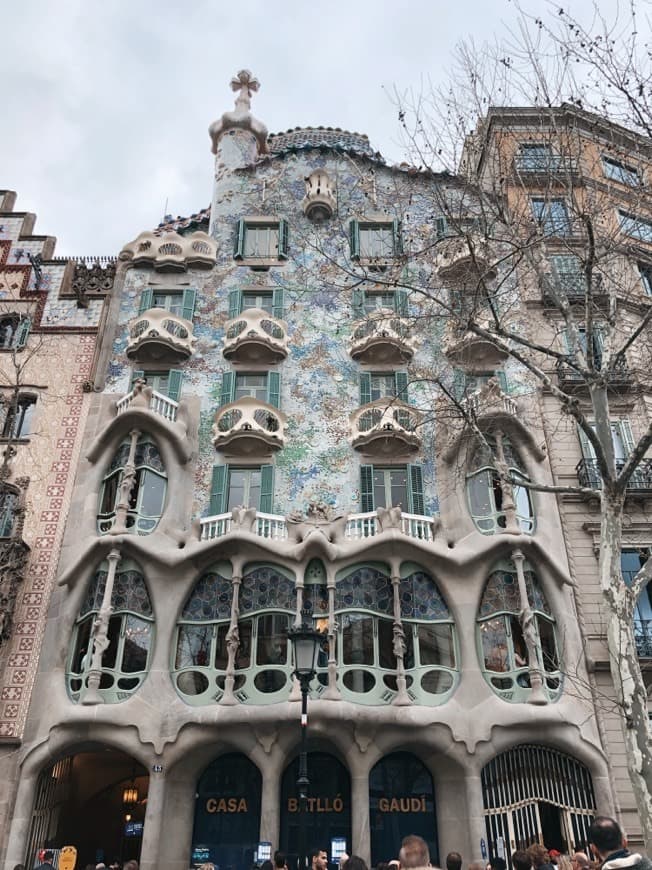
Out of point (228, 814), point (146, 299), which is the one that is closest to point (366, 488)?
point (228, 814)

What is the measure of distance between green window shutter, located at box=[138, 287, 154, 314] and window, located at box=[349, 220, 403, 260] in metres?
6.82

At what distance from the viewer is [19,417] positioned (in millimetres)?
22172

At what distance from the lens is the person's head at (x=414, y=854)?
4969 mm

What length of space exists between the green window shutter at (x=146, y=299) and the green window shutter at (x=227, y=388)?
3915mm

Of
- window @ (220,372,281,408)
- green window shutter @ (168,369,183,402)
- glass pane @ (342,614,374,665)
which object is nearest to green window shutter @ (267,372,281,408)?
window @ (220,372,281,408)

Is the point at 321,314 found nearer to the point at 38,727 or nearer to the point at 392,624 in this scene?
the point at 392,624

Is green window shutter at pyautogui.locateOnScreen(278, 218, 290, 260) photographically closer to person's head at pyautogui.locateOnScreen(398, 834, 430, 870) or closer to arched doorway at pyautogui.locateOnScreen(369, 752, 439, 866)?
arched doorway at pyautogui.locateOnScreen(369, 752, 439, 866)

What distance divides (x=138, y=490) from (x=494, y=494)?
943 cm

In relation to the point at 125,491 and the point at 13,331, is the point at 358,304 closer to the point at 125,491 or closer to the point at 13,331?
the point at 125,491

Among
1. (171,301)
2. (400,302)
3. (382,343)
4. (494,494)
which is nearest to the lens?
(494,494)

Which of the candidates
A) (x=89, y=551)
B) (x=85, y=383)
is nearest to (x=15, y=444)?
(x=85, y=383)

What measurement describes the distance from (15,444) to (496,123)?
18.5 meters

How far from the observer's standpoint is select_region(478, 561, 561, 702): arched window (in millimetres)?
17172

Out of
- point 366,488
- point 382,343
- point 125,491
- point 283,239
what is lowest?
point 125,491
